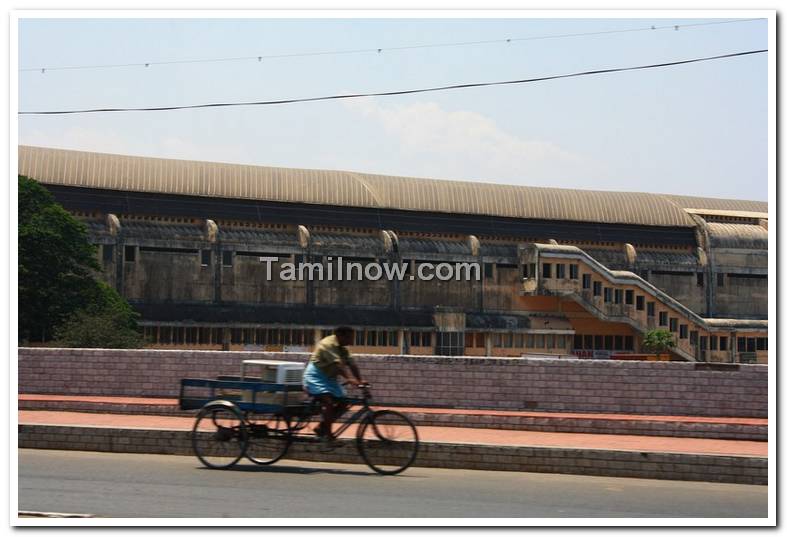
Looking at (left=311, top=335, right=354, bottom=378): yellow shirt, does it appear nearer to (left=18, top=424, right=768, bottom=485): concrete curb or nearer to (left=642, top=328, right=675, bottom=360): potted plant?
(left=18, top=424, right=768, bottom=485): concrete curb

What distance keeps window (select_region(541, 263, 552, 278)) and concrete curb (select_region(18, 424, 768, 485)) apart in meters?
54.6

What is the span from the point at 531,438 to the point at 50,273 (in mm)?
37210

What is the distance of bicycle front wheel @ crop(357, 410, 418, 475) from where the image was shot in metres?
13.8

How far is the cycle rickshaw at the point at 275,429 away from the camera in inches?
543

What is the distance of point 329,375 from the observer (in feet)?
45.1

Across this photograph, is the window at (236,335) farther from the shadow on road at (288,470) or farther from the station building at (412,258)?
the shadow on road at (288,470)

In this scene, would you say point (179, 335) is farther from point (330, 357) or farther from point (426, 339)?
point (330, 357)

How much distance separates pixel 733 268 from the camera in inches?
2968

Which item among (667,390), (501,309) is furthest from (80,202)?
(667,390)

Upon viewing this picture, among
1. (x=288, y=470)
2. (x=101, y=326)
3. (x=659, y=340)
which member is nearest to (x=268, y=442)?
(x=288, y=470)

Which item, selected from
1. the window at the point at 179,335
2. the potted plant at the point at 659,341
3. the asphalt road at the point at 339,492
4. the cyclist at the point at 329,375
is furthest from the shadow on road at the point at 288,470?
the potted plant at the point at 659,341

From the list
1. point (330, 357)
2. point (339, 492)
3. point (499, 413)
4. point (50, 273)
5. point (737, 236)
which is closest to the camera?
point (339, 492)

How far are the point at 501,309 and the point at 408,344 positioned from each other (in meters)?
6.44

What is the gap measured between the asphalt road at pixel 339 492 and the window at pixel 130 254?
47058mm
